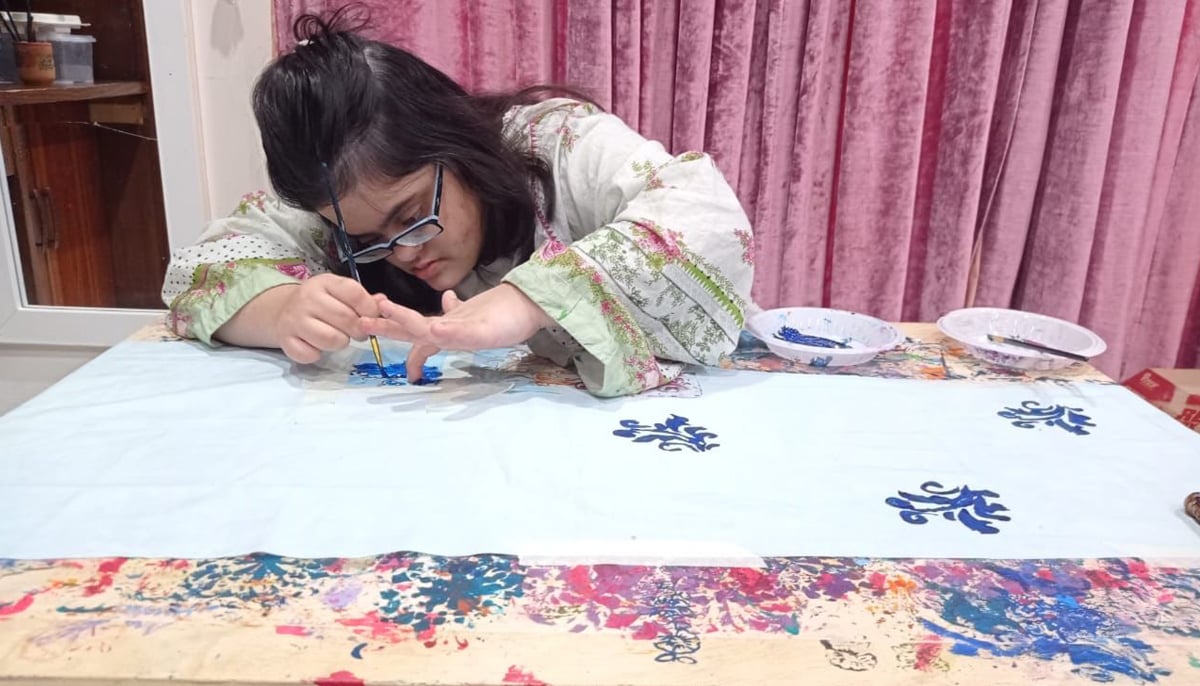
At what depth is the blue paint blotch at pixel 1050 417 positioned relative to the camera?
812mm

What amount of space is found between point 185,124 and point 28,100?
246mm

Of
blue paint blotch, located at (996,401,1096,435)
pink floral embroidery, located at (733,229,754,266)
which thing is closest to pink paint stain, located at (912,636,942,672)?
blue paint blotch, located at (996,401,1096,435)

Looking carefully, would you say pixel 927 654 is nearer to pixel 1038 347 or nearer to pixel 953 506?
pixel 953 506

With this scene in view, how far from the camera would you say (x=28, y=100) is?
146cm

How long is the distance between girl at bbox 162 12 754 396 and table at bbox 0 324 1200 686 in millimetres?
317

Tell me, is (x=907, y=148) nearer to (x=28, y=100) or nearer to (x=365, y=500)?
(x=365, y=500)

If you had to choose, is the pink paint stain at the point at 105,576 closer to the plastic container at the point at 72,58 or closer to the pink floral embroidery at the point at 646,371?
the pink floral embroidery at the point at 646,371

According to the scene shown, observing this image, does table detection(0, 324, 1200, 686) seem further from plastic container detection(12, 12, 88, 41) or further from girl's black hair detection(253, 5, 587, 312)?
plastic container detection(12, 12, 88, 41)

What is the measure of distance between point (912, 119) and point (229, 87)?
3.90ft

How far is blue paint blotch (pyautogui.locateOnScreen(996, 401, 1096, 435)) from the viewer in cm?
81

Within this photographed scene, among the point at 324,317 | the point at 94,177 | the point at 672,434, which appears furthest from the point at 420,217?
the point at 94,177

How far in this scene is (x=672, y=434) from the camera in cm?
77

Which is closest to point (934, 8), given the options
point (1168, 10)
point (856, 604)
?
point (1168, 10)

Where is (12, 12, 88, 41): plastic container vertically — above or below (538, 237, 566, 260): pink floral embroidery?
above
